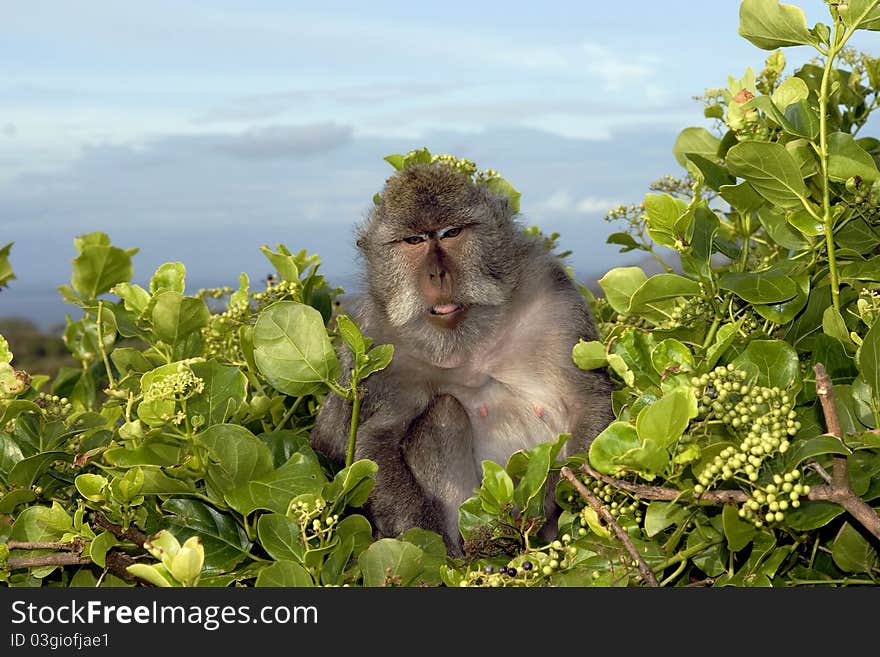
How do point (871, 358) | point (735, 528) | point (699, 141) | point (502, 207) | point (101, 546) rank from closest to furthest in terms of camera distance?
point (735, 528), point (871, 358), point (101, 546), point (699, 141), point (502, 207)

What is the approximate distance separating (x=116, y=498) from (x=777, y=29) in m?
2.74

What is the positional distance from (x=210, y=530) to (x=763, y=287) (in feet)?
6.61

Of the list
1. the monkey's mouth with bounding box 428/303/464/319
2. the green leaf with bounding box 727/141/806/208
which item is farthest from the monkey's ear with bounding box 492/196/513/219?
the green leaf with bounding box 727/141/806/208

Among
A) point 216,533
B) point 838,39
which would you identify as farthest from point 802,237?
point 216,533

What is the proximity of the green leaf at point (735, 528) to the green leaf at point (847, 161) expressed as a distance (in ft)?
4.05

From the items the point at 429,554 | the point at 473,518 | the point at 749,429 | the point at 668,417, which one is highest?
→ the point at 668,417

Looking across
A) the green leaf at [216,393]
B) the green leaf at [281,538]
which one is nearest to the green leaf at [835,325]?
the green leaf at [281,538]

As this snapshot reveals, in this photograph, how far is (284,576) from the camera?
277 centimetres

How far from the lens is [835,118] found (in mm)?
4137

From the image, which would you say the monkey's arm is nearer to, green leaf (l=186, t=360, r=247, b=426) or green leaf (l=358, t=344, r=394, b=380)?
green leaf (l=358, t=344, r=394, b=380)

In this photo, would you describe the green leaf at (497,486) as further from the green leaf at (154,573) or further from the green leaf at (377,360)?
the green leaf at (154,573)

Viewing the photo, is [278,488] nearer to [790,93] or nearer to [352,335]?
[352,335]

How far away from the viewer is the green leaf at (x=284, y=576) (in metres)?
2.73

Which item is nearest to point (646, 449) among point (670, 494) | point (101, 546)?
point (670, 494)
